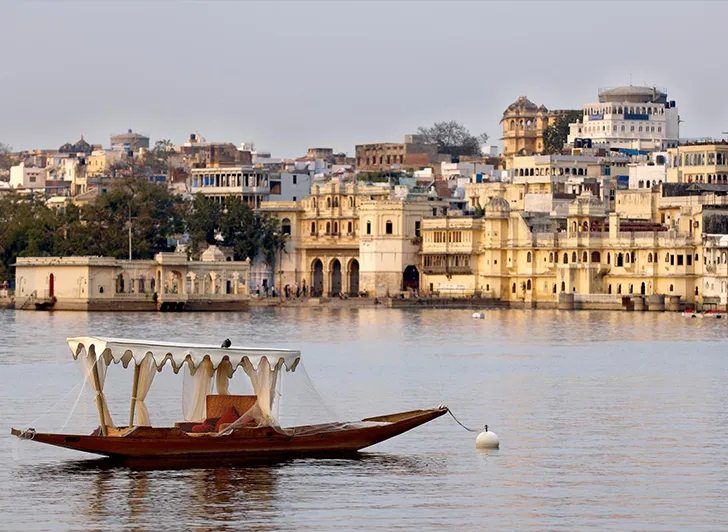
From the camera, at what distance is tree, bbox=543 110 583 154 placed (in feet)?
493

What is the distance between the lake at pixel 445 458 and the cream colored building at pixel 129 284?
130 ft

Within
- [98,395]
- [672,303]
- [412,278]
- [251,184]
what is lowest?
[98,395]

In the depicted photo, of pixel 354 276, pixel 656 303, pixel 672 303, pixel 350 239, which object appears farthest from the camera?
pixel 354 276

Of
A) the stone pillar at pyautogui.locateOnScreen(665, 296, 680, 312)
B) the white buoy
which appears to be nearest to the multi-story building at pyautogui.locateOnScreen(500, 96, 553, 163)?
the stone pillar at pyautogui.locateOnScreen(665, 296, 680, 312)

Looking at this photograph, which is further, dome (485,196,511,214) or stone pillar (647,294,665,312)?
dome (485,196,511,214)

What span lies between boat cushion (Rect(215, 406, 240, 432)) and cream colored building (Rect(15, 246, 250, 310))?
7011 centimetres

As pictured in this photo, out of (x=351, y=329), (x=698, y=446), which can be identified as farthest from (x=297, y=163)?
(x=698, y=446)

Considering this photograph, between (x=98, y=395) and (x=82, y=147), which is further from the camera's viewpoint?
(x=82, y=147)

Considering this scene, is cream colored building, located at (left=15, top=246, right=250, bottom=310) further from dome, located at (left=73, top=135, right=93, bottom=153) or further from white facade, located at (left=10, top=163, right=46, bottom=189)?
dome, located at (left=73, top=135, right=93, bottom=153)

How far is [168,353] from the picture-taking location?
2884 cm

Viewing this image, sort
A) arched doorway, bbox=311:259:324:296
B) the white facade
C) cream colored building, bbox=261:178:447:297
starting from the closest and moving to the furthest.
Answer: cream colored building, bbox=261:178:447:297 < arched doorway, bbox=311:259:324:296 < the white facade

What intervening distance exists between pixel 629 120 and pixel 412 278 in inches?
1710

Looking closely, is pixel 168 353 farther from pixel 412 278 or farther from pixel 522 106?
pixel 522 106

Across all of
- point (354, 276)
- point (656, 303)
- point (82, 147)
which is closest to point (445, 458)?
point (656, 303)
